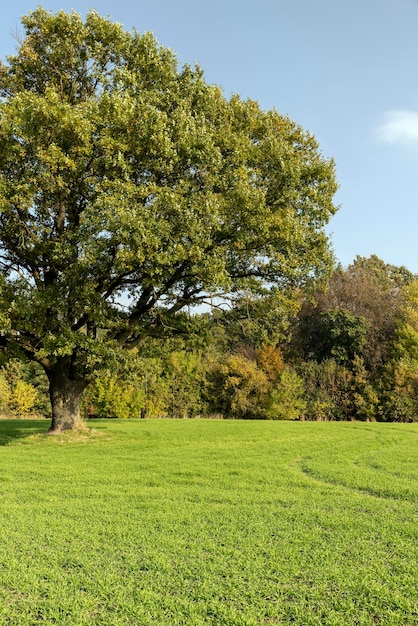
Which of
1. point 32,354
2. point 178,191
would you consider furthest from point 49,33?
point 32,354

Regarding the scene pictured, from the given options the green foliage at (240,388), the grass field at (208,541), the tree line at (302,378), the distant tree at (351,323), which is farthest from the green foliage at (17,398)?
the grass field at (208,541)

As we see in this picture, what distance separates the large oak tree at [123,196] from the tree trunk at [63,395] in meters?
0.05

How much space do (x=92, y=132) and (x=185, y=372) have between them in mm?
25353

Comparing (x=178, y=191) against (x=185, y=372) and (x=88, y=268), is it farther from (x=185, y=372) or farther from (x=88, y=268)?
(x=185, y=372)

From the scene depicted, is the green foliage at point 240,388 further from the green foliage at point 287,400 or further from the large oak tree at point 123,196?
the large oak tree at point 123,196

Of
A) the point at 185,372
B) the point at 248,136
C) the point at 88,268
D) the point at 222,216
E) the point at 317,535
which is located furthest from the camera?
the point at 185,372

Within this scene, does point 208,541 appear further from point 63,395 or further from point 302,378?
point 302,378

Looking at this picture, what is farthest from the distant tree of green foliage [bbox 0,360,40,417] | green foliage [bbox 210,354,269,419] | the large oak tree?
green foliage [bbox 0,360,40,417]

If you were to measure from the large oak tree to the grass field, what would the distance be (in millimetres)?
4684

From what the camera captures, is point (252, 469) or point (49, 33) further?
point (49, 33)

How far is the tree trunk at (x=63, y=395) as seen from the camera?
A: 16141 millimetres

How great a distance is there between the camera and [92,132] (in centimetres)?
1346

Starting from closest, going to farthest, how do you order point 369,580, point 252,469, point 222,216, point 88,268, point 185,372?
point 369,580 < point 252,469 < point 88,268 < point 222,216 < point 185,372

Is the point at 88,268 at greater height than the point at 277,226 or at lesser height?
lesser
